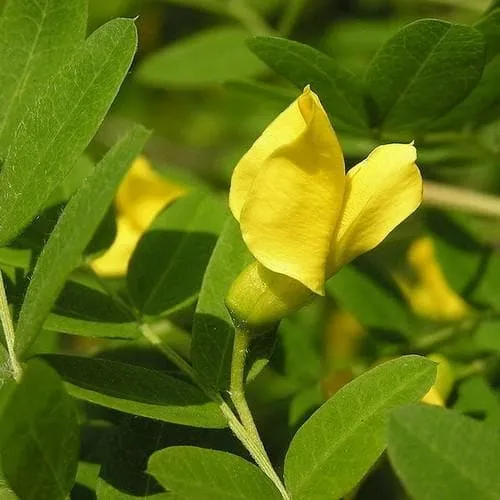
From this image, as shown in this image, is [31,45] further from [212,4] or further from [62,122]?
[212,4]

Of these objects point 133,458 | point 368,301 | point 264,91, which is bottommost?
point 368,301

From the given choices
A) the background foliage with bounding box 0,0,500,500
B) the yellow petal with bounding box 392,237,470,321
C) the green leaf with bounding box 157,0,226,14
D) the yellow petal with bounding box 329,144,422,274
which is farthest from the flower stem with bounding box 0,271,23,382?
the green leaf with bounding box 157,0,226,14

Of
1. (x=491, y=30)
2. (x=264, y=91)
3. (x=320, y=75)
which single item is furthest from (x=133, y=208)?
(x=491, y=30)

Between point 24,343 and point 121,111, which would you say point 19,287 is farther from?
point 121,111

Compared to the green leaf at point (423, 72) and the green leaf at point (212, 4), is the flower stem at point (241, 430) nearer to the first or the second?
the green leaf at point (423, 72)

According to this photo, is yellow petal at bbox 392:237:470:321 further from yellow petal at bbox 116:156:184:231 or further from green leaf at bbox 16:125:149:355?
green leaf at bbox 16:125:149:355

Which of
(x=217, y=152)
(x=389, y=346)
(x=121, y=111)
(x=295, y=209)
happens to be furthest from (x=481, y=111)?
(x=217, y=152)
